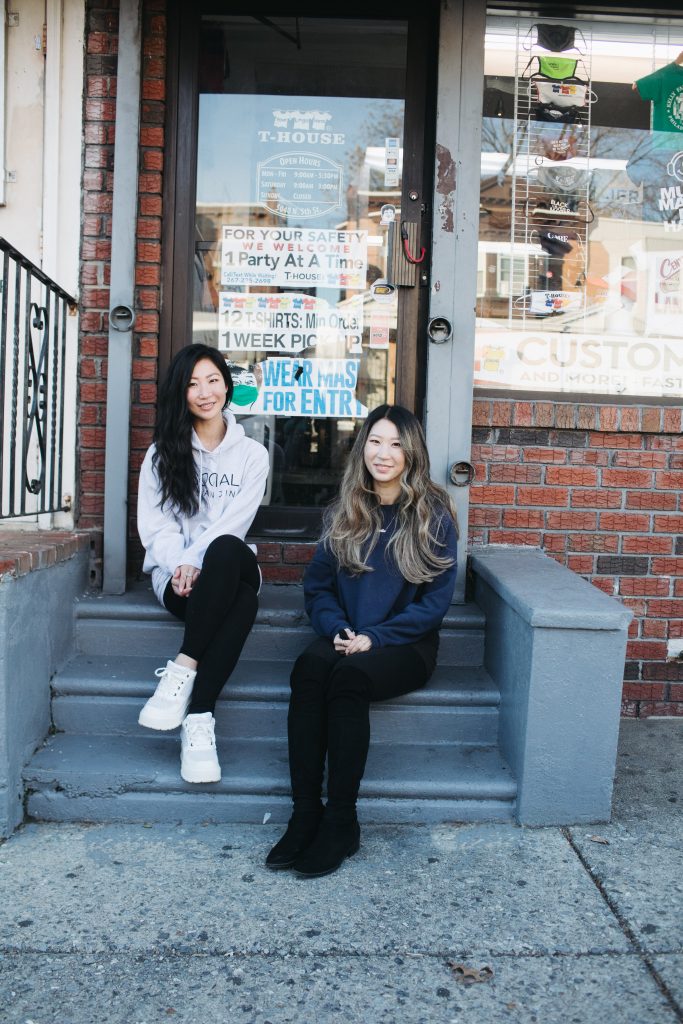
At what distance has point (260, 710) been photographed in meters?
3.39

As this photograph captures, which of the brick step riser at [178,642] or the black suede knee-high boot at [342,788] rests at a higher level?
the brick step riser at [178,642]

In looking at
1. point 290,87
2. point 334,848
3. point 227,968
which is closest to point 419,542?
point 334,848

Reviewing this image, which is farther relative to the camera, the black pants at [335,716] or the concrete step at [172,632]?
the concrete step at [172,632]

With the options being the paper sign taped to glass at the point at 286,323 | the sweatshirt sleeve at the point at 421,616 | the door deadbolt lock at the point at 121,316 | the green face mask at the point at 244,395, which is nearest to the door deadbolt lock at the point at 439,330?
the paper sign taped to glass at the point at 286,323

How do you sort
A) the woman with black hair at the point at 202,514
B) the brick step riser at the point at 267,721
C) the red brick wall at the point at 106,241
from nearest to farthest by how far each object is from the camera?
1. the woman with black hair at the point at 202,514
2. the brick step riser at the point at 267,721
3. the red brick wall at the point at 106,241

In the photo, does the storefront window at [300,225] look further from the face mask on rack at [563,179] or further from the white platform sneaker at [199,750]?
the white platform sneaker at [199,750]

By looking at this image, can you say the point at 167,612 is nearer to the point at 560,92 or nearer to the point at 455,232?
the point at 455,232

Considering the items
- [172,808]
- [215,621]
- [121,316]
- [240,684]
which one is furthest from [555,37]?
[172,808]

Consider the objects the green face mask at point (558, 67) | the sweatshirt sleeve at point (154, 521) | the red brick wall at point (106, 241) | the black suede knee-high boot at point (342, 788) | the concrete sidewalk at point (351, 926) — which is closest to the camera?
the concrete sidewalk at point (351, 926)

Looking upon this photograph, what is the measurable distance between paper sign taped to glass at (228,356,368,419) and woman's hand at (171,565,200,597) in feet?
3.59

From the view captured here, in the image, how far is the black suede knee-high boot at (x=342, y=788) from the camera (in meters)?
2.84

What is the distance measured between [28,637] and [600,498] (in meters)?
2.48

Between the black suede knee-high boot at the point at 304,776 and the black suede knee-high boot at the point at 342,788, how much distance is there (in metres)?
0.03

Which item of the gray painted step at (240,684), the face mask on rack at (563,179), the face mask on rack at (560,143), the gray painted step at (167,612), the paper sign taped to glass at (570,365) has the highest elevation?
the face mask on rack at (560,143)
